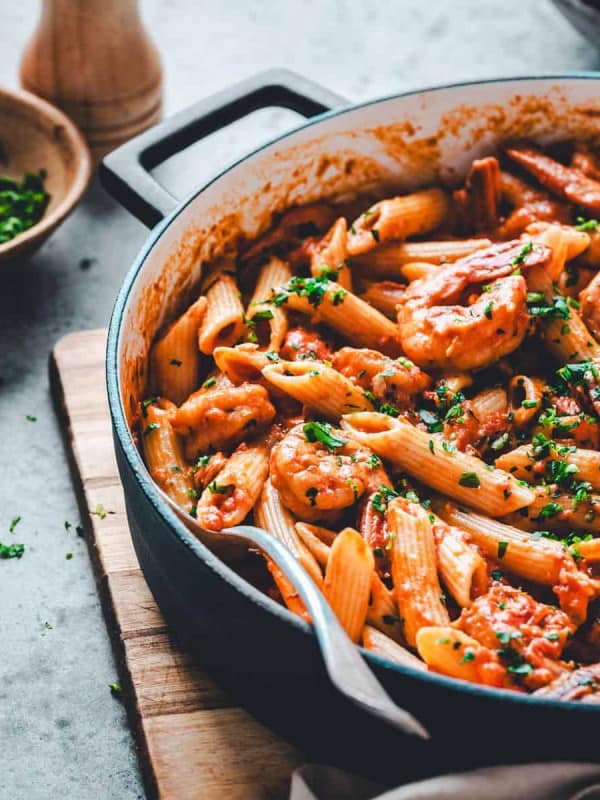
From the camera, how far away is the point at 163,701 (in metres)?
2.23

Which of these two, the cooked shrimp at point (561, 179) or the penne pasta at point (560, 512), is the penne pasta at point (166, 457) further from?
the cooked shrimp at point (561, 179)

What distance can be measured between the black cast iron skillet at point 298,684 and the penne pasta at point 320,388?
38cm

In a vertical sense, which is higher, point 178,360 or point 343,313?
point 343,313

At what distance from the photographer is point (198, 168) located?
3.88 metres

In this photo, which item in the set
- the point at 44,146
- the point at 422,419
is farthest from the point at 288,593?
the point at 44,146

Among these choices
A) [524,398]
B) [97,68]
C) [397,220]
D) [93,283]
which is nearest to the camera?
[524,398]

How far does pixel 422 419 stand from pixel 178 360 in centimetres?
59

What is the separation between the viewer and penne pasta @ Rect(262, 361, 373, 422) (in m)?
2.28

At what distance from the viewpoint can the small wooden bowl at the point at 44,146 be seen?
332 centimetres

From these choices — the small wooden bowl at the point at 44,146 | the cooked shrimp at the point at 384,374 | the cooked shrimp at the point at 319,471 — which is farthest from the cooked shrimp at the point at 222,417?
the small wooden bowl at the point at 44,146

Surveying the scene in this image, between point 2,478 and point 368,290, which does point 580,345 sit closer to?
point 368,290

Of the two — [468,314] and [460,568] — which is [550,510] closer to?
[460,568]

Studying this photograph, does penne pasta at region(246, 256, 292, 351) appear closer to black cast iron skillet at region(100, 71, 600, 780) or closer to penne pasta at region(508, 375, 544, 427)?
black cast iron skillet at region(100, 71, 600, 780)

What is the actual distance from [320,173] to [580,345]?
2.91 ft
